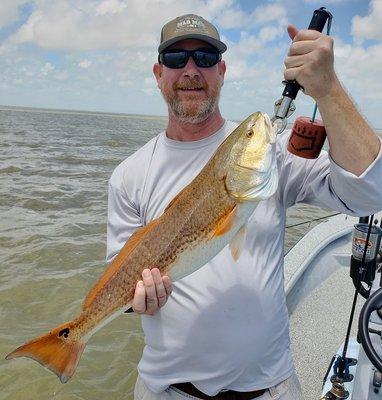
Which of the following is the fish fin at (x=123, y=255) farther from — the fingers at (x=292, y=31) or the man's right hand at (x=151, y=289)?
the fingers at (x=292, y=31)

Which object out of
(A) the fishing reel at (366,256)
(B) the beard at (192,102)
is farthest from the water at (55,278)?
(B) the beard at (192,102)

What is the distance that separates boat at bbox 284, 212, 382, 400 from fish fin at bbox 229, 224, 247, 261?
813 millimetres

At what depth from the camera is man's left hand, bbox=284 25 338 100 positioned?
1.95 m

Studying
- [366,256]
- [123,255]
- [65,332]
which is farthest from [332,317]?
[65,332]

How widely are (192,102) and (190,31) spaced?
496mm

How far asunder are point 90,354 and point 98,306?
11.9 feet

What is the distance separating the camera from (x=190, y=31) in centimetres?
302

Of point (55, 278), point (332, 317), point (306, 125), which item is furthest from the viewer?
point (55, 278)

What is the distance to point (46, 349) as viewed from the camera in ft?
8.32

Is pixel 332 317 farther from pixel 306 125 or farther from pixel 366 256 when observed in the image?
pixel 306 125

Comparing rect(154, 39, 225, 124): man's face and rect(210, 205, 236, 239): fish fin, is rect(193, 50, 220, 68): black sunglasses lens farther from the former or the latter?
rect(210, 205, 236, 239): fish fin

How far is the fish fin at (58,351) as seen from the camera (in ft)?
8.25

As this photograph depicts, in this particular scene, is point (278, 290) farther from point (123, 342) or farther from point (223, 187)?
point (123, 342)

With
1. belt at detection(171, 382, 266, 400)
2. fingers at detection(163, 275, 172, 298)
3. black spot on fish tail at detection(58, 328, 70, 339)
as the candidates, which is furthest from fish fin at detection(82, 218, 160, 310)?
belt at detection(171, 382, 266, 400)
